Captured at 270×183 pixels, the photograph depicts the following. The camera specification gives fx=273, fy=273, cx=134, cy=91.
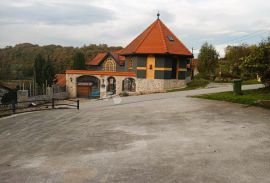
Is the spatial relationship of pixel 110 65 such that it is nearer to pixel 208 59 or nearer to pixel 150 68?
pixel 150 68

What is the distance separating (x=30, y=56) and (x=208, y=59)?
6175cm

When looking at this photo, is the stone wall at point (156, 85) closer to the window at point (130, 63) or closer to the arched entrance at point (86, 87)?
the window at point (130, 63)

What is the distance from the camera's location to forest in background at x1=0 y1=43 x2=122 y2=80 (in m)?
71.2

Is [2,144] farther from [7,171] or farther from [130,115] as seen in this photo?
[130,115]

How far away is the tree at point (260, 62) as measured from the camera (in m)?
17.8

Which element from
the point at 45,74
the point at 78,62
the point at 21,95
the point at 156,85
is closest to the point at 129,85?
the point at 156,85

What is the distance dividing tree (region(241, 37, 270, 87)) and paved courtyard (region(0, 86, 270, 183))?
152 inches

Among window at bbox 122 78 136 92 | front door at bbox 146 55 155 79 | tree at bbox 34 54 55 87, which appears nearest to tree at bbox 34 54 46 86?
tree at bbox 34 54 55 87

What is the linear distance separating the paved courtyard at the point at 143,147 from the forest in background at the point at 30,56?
5829 cm

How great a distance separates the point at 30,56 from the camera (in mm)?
88188

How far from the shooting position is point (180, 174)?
6.82m

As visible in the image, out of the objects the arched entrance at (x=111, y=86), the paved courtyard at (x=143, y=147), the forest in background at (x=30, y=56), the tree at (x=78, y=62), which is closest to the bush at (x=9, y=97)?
the arched entrance at (x=111, y=86)

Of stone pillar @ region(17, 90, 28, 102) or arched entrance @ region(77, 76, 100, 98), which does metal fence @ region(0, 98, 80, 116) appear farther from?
arched entrance @ region(77, 76, 100, 98)

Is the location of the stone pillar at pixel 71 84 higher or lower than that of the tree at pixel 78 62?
lower
